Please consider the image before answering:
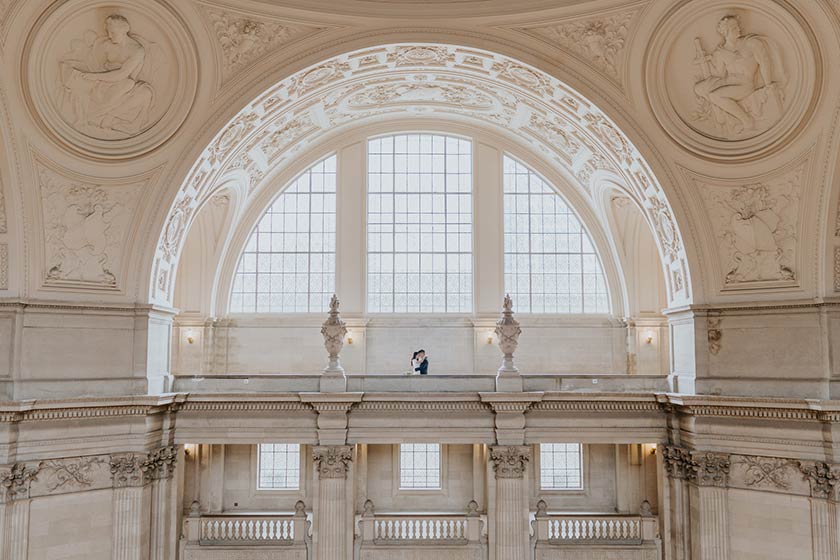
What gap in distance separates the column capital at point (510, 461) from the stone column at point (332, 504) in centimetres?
391

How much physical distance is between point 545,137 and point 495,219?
3392 mm

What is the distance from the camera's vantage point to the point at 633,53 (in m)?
17.9

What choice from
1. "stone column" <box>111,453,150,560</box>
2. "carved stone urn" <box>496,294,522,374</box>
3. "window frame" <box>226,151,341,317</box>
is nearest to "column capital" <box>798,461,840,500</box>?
"carved stone urn" <box>496,294,522,374</box>

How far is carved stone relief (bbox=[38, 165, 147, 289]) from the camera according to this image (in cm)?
1709

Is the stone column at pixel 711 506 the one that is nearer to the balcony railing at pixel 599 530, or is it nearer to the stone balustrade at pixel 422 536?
the balcony railing at pixel 599 530

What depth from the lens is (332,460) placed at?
1877 centimetres

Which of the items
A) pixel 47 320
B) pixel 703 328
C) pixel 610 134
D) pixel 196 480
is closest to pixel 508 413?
pixel 703 328

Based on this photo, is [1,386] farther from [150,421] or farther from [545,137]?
[545,137]

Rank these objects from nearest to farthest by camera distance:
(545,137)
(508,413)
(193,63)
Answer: (193,63), (508,413), (545,137)

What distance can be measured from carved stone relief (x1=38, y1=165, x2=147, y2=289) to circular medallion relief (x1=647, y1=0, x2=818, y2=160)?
13.6 m

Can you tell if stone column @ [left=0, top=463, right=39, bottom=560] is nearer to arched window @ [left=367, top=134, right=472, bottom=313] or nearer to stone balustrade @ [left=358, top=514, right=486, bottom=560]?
stone balustrade @ [left=358, top=514, right=486, bottom=560]

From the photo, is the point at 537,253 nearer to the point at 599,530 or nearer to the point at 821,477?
the point at 599,530

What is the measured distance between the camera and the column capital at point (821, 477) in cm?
1573

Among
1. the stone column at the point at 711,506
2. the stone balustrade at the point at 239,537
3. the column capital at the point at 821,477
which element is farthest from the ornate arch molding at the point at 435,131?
the column capital at the point at 821,477
